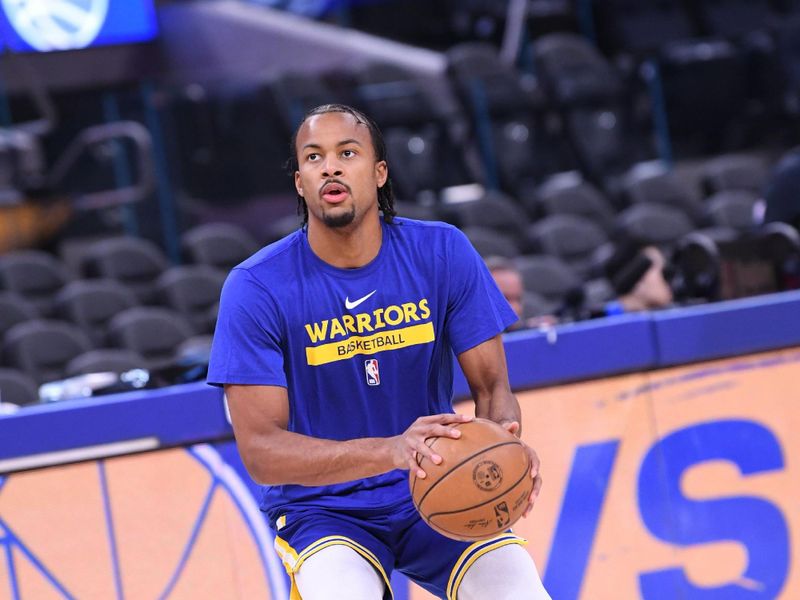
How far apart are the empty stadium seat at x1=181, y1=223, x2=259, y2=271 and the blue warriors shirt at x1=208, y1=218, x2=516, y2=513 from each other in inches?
242

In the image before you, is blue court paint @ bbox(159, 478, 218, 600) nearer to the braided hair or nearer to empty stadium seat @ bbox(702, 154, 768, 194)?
the braided hair

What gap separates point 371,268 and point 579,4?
1072cm

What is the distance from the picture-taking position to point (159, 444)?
4.62m

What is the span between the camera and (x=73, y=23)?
10.5 metres

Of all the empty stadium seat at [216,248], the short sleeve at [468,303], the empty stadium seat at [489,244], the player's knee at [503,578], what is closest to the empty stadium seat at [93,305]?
the empty stadium seat at [216,248]

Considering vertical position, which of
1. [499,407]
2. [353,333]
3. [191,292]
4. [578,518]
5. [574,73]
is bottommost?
[578,518]

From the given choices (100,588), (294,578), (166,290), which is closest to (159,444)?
(100,588)

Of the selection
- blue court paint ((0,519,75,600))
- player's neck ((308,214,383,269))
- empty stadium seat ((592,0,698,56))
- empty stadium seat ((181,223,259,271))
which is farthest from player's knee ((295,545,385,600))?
empty stadium seat ((592,0,698,56))

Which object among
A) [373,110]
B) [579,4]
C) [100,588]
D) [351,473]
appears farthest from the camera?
[579,4]

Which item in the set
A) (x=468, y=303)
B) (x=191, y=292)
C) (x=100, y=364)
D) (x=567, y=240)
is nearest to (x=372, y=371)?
(x=468, y=303)

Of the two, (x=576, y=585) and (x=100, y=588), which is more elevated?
(x=100, y=588)

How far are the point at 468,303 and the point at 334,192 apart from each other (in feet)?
1.69

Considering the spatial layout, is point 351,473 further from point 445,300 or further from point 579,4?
point 579,4

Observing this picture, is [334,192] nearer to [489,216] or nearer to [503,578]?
[503,578]
